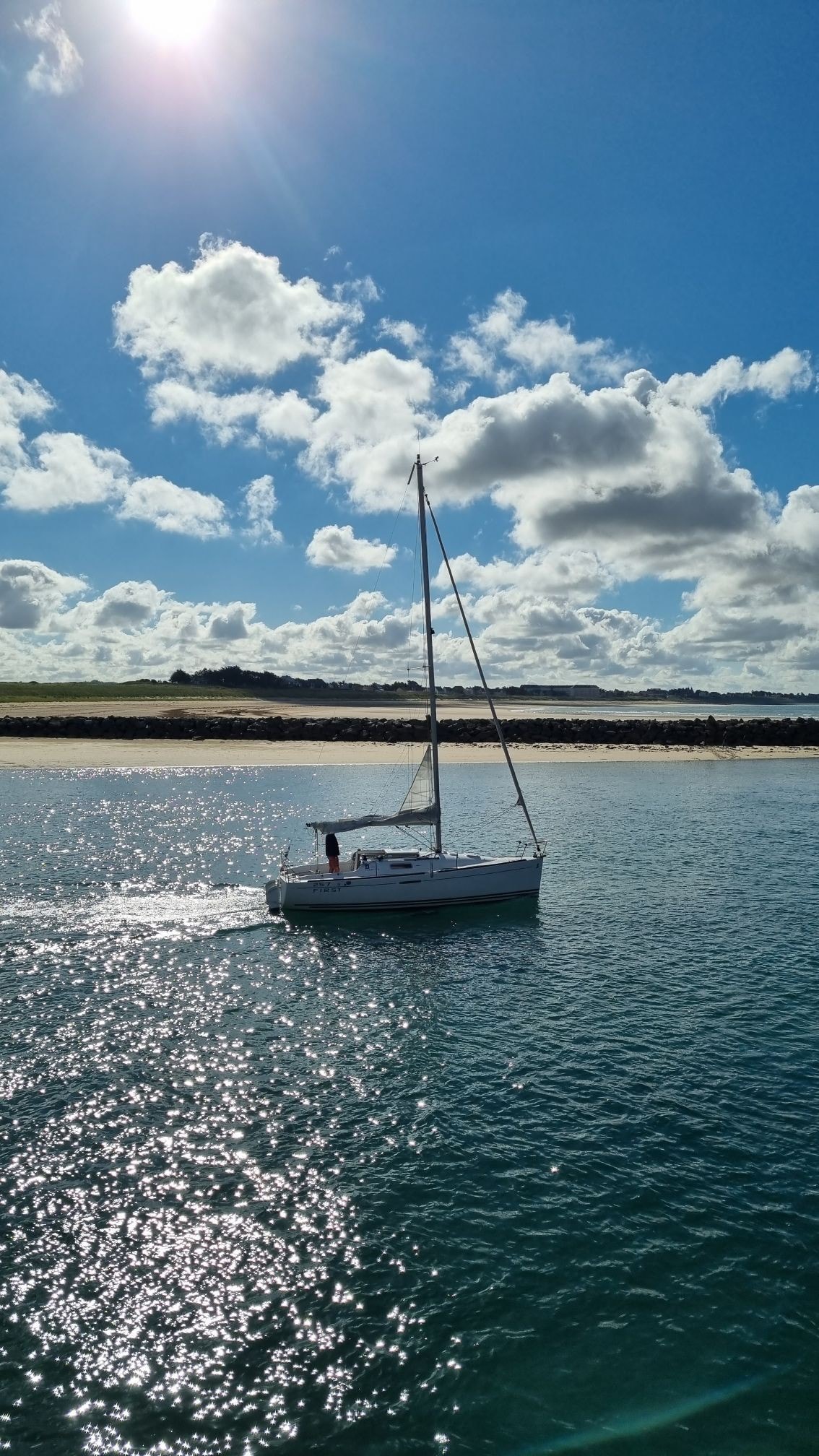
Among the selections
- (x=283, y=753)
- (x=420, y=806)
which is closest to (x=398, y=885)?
(x=420, y=806)

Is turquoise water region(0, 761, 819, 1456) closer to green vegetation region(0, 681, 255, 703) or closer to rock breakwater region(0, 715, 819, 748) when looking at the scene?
rock breakwater region(0, 715, 819, 748)

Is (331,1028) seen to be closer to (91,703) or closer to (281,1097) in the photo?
(281,1097)

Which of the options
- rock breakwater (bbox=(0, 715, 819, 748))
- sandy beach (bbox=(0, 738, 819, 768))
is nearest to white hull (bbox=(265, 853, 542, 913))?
sandy beach (bbox=(0, 738, 819, 768))

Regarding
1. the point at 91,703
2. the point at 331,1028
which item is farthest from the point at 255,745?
the point at 331,1028

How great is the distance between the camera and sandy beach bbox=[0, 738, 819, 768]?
91000 mm

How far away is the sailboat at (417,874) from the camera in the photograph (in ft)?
115

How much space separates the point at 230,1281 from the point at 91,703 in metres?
154

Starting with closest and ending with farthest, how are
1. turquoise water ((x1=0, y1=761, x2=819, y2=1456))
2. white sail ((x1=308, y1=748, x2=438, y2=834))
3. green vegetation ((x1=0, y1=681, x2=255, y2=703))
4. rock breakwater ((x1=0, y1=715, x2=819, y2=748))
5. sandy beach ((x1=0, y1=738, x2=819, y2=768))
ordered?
turquoise water ((x1=0, y1=761, x2=819, y2=1456))
white sail ((x1=308, y1=748, x2=438, y2=834))
sandy beach ((x1=0, y1=738, x2=819, y2=768))
rock breakwater ((x1=0, y1=715, x2=819, y2=748))
green vegetation ((x1=0, y1=681, x2=255, y2=703))

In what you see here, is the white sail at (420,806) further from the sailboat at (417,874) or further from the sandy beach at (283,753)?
the sandy beach at (283,753)

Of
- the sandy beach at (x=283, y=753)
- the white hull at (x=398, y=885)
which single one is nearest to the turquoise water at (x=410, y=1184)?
the white hull at (x=398, y=885)

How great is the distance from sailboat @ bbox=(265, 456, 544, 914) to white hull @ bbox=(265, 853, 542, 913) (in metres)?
0.03

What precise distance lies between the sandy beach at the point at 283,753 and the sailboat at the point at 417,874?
55965mm

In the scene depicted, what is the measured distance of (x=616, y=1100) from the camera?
18516 millimetres

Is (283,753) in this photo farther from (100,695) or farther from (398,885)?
(100,695)
